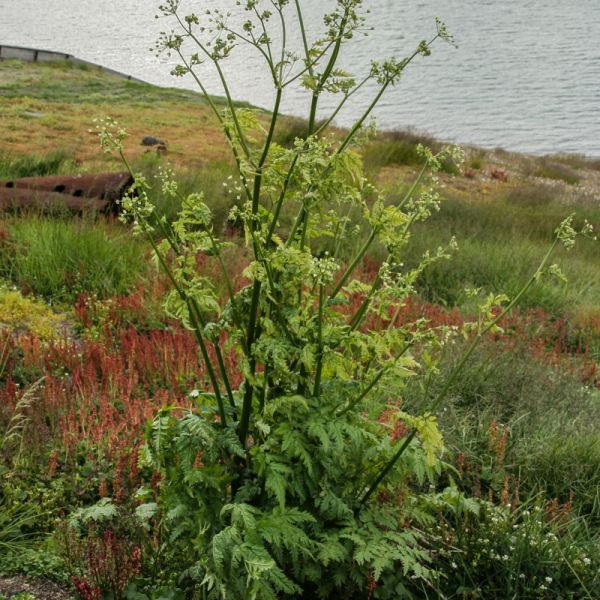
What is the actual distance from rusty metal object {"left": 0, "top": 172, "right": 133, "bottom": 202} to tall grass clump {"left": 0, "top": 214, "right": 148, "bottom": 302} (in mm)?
1263

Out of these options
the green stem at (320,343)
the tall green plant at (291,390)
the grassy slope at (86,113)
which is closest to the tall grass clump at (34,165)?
the grassy slope at (86,113)

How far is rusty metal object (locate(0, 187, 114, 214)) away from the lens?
27.5 ft

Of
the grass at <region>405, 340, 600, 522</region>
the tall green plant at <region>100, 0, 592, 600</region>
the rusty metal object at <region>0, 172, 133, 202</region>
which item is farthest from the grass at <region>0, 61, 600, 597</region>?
the rusty metal object at <region>0, 172, 133, 202</region>

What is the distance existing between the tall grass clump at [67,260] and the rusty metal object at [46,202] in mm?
869

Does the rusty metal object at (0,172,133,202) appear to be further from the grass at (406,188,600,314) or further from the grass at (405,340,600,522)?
the grass at (405,340,600,522)

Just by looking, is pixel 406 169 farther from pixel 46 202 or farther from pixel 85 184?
pixel 46 202

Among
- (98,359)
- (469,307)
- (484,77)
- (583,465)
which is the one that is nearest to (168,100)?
(469,307)

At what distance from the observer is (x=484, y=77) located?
46281mm

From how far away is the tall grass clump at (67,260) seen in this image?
268 inches

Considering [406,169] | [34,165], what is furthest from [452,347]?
[406,169]

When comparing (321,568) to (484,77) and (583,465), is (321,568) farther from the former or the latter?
(484,77)

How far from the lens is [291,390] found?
288 centimetres

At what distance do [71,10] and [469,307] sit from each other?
235ft

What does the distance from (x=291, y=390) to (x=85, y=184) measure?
675 centimetres
